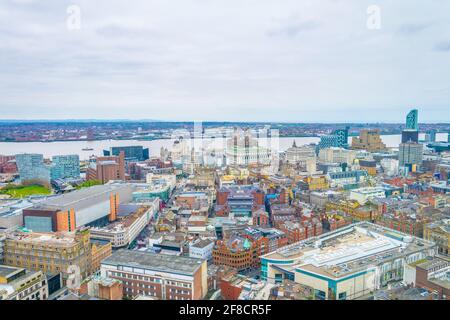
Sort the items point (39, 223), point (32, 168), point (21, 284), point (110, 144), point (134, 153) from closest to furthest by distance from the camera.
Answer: point (21, 284)
point (39, 223)
point (32, 168)
point (134, 153)
point (110, 144)

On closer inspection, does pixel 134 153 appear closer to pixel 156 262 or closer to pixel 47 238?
Result: pixel 47 238

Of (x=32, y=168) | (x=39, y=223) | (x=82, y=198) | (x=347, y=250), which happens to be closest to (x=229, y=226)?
(x=347, y=250)

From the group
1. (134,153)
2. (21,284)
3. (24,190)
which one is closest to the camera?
(21,284)

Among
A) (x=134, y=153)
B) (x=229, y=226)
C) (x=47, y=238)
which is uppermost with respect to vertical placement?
(x=134, y=153)

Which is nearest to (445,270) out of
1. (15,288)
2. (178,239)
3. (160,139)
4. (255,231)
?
(255,231)

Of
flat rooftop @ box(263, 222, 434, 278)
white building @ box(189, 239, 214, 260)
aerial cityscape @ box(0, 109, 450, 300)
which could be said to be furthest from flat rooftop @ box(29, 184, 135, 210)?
flat rooftop @ box(263, 222, 434, 278)

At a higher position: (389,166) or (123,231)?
(389,166)
